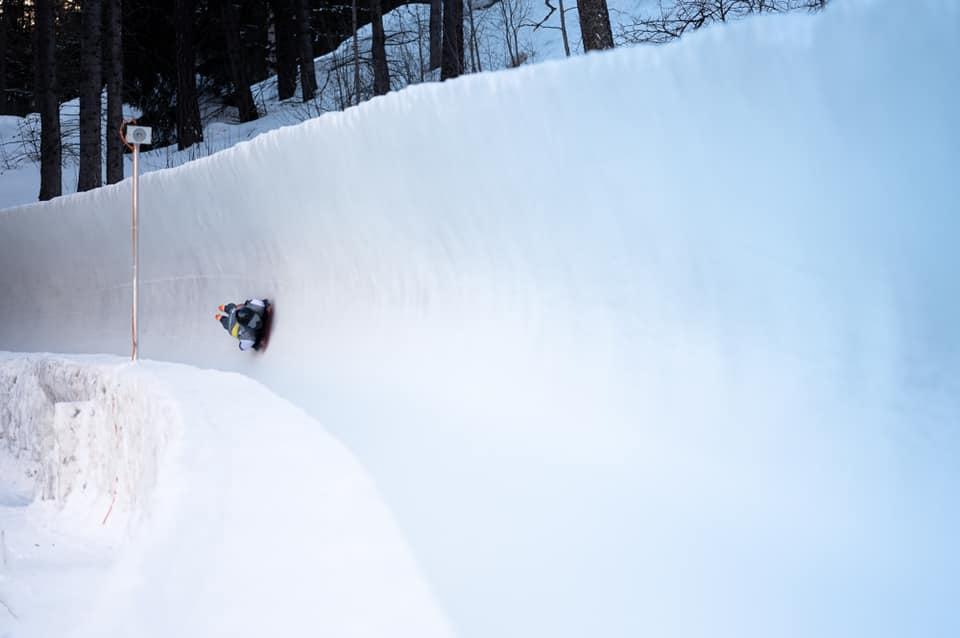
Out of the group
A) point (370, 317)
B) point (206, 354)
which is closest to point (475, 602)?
point (370, 317)

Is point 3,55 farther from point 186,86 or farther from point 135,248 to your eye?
point 135,248

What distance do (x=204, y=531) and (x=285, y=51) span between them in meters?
17.8

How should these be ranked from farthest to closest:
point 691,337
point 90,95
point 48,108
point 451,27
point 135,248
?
point 451,27 < point 48,108 < point 90,95 < point 135,248 < point 691,337

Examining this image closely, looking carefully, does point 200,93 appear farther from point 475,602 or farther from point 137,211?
point 475,602

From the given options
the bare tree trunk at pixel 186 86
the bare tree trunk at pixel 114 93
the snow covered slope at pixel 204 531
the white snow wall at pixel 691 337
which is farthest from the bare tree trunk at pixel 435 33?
the white snow wall at pixel 691 337

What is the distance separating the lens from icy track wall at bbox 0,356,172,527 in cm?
371

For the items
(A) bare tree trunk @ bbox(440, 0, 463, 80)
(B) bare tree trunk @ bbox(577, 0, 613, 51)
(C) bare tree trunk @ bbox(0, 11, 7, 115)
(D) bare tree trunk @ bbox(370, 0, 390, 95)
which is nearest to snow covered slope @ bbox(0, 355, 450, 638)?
(B) bare tree trunk @ bbox(577, 0, 613, 51)

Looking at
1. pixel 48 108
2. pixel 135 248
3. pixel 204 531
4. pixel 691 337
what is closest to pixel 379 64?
pixel 48 108

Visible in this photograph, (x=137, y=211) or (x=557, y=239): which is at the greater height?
(x=137, y=211)

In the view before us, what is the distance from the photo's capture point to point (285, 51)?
61.0 ft

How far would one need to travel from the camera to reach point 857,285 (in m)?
1.41

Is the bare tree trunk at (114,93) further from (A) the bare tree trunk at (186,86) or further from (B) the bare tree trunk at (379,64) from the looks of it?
(A) the bare tree trunk at (186,86)

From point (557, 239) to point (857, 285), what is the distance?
0.79 meters

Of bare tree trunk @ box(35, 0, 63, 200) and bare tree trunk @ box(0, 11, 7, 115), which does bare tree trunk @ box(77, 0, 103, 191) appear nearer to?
bare tree trunk @ box(35, 0, 63, 200)
